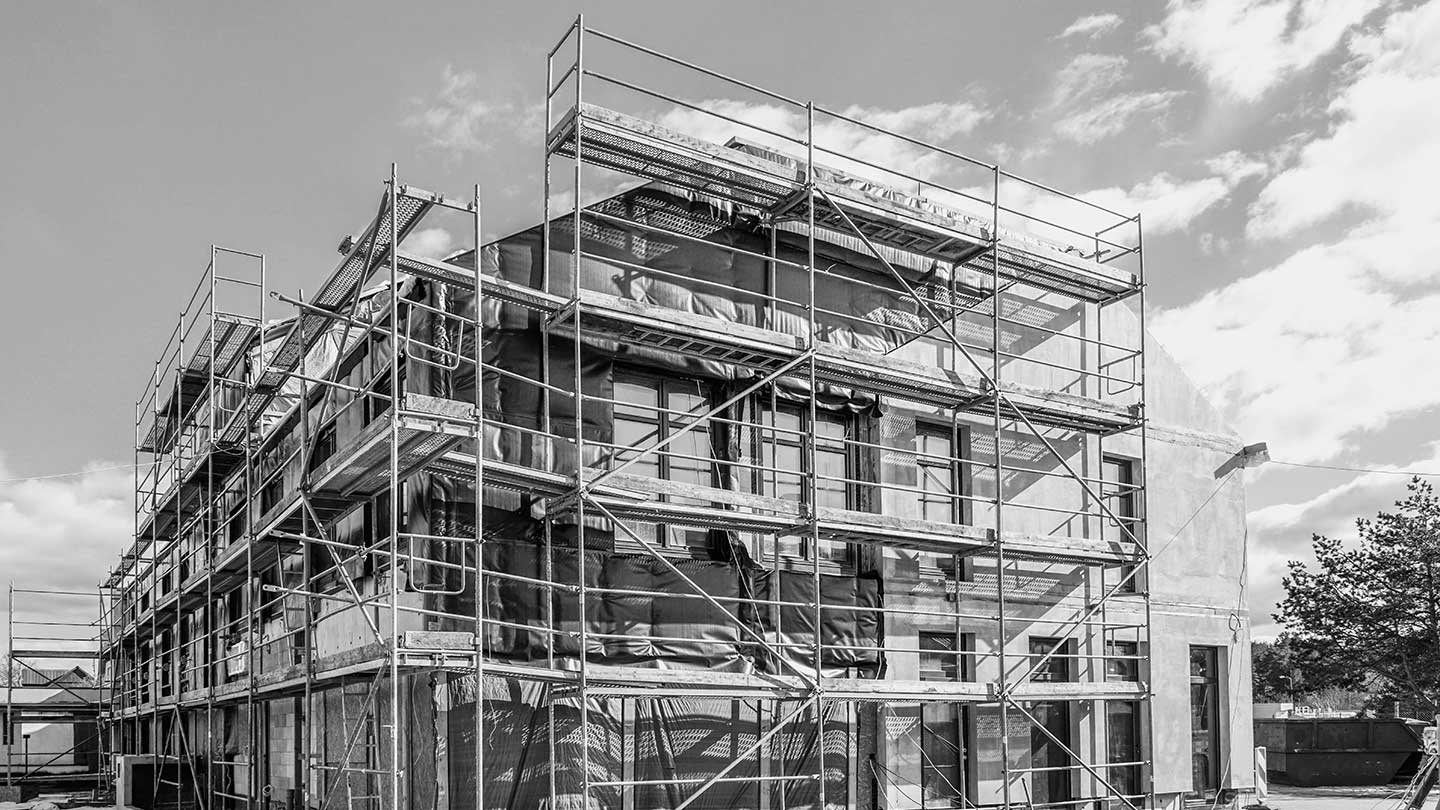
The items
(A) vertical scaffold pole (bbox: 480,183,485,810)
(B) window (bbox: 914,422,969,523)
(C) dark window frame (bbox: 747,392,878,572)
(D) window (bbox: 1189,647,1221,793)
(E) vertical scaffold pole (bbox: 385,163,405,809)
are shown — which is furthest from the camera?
(D) window (bbox: 1189,647,1221,793)

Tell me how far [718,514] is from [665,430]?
5.18 ft

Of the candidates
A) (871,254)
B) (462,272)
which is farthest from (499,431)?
(871,254)

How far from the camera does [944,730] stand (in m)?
18.3

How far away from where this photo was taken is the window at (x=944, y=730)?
17.8 meters

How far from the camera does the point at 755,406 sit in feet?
56.0

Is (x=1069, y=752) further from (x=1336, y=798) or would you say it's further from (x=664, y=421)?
(x=1336, y=798)

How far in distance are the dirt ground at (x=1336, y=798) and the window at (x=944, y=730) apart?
9.37 meters

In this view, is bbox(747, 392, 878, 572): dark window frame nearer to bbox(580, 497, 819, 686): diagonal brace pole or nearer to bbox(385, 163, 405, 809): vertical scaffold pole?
bbox(580, 497, 819, 686): diagonal brace pole

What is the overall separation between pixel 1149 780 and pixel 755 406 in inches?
339

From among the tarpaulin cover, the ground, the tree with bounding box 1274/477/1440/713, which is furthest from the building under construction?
the tree with bounding box 1274/477/1440/713

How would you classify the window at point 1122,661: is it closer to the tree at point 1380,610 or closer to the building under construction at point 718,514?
the building under construction at point 718,514

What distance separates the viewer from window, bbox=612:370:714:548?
1597cm

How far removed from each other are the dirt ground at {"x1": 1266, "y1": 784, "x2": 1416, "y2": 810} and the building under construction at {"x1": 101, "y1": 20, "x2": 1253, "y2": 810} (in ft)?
20.1

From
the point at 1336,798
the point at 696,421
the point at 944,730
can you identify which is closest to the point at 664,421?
the point at 696,421
